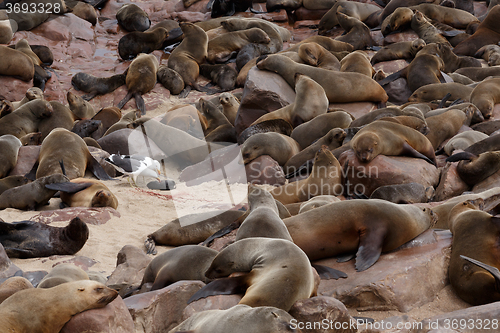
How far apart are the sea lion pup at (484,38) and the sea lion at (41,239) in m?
10.8

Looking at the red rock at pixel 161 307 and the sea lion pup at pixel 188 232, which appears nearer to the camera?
the red rock at pixel 161 307

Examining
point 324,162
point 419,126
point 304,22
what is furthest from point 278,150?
point 304,22

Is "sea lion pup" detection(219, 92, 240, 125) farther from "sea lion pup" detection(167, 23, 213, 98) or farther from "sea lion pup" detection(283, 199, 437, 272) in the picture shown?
"sea lion pup" detection(283, 199, 437, 272)

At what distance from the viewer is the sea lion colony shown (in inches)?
135

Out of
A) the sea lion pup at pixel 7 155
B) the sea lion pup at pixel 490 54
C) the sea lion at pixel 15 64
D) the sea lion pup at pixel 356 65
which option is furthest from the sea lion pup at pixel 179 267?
the sea lion pup at pixel 490 54

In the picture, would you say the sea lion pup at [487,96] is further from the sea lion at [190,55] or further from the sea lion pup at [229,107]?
the sea lion at [190,55]

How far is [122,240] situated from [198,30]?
8734 mm

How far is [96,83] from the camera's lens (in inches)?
448

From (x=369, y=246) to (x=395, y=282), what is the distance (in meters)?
0.38

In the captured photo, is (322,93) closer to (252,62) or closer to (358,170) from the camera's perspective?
(358,170)

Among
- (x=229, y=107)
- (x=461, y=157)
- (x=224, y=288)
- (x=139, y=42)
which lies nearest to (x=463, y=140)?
(x=461, y=157)

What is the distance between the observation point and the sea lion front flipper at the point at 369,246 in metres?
3.55

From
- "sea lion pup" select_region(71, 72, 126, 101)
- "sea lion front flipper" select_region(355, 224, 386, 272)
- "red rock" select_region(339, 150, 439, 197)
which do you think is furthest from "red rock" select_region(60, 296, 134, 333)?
"sea lion pup" select_region(71, 72, 126, 101)

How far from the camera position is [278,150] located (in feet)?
23.5
